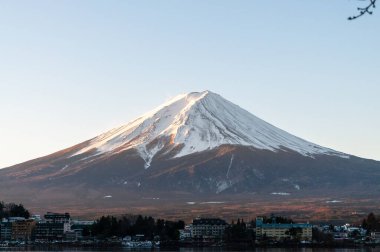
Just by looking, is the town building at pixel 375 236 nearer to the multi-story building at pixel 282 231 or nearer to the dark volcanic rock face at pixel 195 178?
the multi-story building at pixel 282 231

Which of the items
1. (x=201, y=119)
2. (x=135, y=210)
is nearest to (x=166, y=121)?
(x=201, y=119)

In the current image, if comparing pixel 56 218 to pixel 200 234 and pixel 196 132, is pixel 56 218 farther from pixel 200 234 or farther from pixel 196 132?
pixel 196 132

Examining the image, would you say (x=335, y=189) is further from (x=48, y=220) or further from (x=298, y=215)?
(x=48, y=220)

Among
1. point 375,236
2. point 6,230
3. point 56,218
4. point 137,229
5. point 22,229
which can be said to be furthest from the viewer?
point 56,218

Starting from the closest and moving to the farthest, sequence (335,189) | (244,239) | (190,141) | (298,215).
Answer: (244,239) < (298,215) < (335,189) < (190,141)

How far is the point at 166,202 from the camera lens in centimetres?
9606

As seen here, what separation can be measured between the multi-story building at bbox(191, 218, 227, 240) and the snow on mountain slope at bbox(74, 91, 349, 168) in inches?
2262

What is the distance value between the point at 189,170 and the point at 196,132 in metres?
17.8

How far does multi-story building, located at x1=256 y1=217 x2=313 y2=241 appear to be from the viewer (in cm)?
5378

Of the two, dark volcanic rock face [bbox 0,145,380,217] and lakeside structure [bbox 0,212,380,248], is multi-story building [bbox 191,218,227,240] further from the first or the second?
dark volcanic rock face [bbox 0,145,380,217]

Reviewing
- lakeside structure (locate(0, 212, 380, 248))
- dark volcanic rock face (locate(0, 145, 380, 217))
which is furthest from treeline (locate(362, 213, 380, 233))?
dark volcanic rock face (locate(0, 145, 380, 217))

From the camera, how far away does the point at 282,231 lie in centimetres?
5553

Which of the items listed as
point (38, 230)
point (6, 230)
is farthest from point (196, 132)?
point (6, 230)

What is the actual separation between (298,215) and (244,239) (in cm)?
2298
